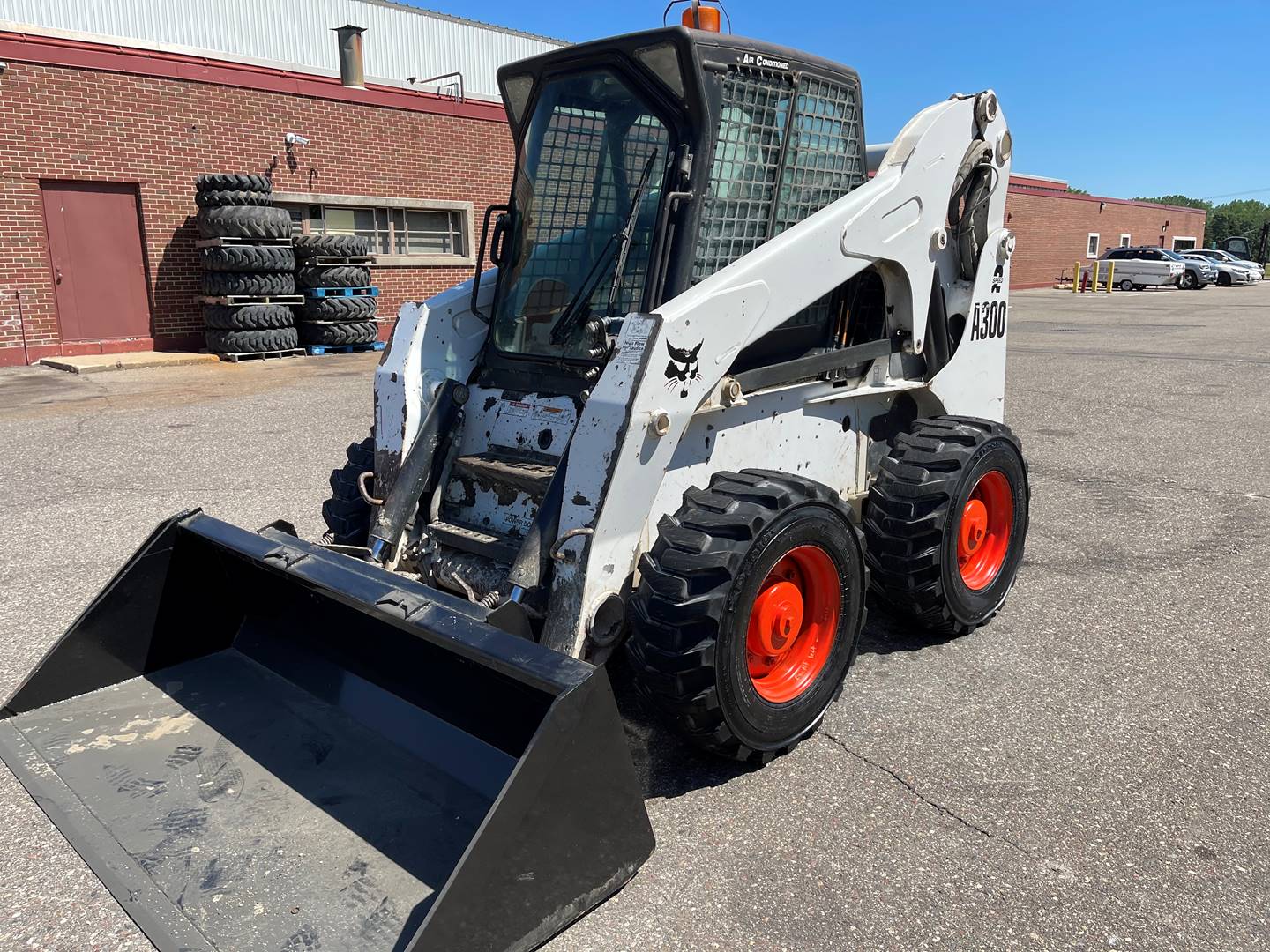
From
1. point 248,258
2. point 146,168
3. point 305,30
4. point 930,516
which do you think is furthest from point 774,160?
point 305,30

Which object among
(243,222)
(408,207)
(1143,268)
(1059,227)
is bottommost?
(1143,268)

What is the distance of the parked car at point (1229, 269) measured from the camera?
41.1 metres

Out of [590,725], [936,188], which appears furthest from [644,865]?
[936,188]

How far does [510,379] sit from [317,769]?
1.76 meters

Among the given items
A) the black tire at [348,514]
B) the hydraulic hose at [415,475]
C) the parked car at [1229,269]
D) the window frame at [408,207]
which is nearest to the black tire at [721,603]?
the hydraulic hose at [415,475]

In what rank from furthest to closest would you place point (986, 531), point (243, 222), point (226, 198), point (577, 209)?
1. point (226, 198)
2. point (243, 222)
3. point (986, 531)
4. point (577, 209)

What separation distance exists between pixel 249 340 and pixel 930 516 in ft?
40.7

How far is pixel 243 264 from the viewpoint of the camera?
536 inches

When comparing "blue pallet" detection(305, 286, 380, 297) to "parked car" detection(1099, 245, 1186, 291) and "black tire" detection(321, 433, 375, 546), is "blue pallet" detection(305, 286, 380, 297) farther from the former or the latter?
"parked car" detection(1099, 245, 1186, 291)

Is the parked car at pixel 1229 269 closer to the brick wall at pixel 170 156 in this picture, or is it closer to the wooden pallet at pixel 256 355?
the brick wall at pixel 170 156

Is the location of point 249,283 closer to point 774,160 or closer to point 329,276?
point 329,276

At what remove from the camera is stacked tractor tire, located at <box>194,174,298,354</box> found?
13594 mm

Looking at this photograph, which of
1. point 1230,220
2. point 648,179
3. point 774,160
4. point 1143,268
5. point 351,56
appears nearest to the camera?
point 648,179

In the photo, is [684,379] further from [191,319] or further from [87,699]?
[191,319]
